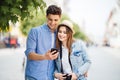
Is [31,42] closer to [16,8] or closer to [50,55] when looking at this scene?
[50,55]

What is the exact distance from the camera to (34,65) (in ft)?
14.7

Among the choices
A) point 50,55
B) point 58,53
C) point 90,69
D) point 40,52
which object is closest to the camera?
point 50,55

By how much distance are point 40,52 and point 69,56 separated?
1.07ft

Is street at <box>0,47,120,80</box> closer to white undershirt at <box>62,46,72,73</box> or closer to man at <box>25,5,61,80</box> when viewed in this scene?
man at <box>25,5,61,80</box>

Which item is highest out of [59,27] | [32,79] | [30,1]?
[30,1]

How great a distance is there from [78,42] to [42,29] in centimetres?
42

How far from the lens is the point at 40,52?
4.50 m

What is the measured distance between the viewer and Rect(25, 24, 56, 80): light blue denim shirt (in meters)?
4.47

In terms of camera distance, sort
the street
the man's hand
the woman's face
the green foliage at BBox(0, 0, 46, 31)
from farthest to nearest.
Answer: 1. the street
2. the green foliage at BBox(0, 0, 46, 31)
3. the woman's face
4. the man's hand

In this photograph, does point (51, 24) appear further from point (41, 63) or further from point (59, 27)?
point (41, 63)

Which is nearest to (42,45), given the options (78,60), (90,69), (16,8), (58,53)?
(58,53)

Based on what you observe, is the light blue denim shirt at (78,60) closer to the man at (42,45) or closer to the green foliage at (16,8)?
the man at (42,45)

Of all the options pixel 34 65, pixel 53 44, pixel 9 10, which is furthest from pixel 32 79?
pixel 9 10

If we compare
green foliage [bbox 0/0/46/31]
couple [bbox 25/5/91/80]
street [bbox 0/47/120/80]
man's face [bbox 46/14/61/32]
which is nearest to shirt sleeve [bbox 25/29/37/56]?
couple [bbox 25/5/91/80]
